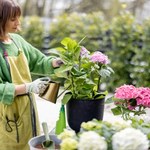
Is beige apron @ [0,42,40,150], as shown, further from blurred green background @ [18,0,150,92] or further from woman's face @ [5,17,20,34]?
blurred green background @ [18,0,150,92]

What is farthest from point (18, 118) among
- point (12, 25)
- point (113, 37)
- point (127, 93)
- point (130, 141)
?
point (113, 37)

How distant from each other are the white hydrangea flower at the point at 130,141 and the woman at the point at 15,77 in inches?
22.4

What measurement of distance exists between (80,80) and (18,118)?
38 cm

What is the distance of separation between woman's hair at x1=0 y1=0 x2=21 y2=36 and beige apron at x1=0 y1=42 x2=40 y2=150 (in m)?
0.17

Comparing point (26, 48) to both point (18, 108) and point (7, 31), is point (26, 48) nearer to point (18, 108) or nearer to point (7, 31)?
point (7, 31)

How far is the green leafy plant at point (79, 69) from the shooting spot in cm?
157

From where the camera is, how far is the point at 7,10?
1586 mm

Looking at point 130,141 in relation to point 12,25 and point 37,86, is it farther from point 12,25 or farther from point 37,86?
point 12,25

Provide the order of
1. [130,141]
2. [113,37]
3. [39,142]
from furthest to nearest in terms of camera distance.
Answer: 1. [113,37]
2. [39,142]
3. [130,141]

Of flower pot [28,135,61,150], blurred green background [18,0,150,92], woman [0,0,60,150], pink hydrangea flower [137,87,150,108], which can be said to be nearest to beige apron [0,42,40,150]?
woman [0,0,60,150]

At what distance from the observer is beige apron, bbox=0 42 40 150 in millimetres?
1682

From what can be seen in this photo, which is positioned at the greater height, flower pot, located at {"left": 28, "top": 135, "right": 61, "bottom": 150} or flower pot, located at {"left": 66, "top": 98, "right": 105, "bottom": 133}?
flower pot, located at {"left": 66, "top": 98, "right": 105, "bottom": 133}

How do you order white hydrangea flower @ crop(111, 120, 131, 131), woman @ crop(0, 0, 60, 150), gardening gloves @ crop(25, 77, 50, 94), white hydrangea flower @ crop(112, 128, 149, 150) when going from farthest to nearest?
1. woman @ crop(0, 0, 60, 150)
2. gardening gloves @ crop(25, 77, 50, 94)
3. white hydrangea flower @ crop(111, 120, 131, 131)
4. white hydrangea flower @ crop(112, 128, 149, 150)

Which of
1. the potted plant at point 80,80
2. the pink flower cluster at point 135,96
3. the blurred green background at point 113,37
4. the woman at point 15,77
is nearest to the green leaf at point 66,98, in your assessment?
the potted plant at point 80,80
